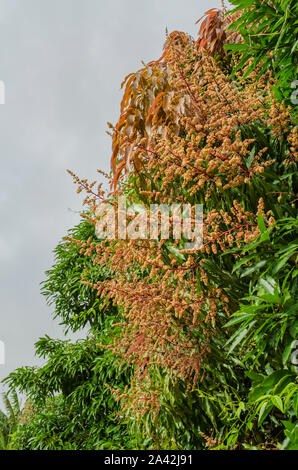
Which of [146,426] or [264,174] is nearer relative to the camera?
[264,174]

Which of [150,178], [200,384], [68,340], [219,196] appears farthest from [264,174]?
[68,340]

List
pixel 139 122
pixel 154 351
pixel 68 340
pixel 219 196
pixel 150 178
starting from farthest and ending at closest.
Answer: pixel 68 340, pixel 139 122, pixel 150 178, pixel 219 196, pixel 154 351

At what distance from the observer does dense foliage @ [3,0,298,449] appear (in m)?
1.17

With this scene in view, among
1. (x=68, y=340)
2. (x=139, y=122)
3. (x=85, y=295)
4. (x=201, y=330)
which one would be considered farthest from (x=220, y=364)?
(x=68, y=340)

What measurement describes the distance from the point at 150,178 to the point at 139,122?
336 mm

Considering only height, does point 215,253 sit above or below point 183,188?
below

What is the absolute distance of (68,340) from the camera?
3.70 metres

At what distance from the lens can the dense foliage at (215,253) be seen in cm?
117

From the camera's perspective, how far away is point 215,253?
3.96ft

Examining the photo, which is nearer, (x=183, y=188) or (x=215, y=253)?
(x=215, y=253)

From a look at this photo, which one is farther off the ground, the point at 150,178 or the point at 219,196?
the point at 150,178

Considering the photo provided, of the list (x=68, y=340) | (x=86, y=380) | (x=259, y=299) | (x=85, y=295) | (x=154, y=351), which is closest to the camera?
(x=259, y=299)

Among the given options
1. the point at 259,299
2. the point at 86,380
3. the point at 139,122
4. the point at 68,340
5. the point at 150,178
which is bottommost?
the point at 86,380

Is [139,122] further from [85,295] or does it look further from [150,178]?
[85,295]
